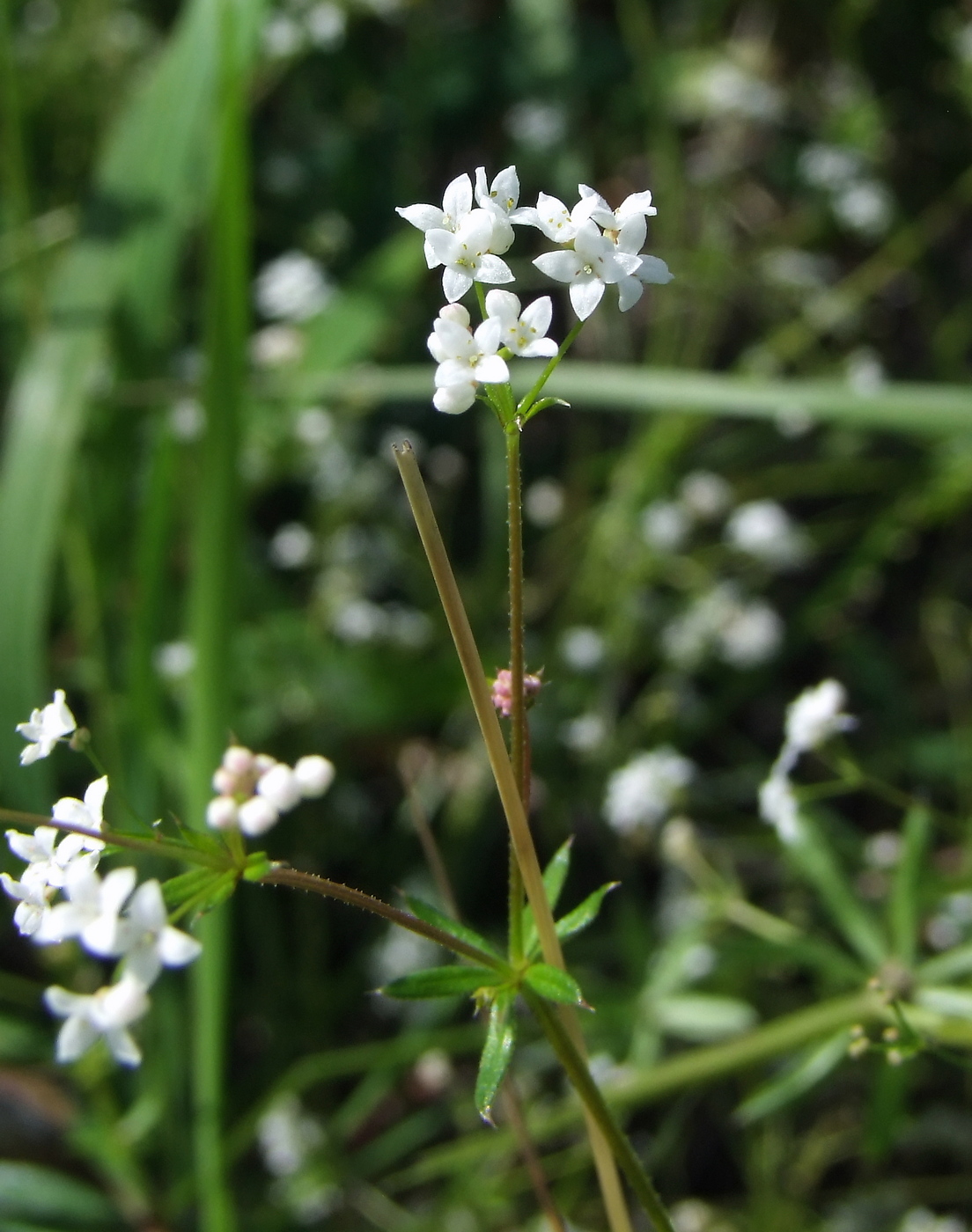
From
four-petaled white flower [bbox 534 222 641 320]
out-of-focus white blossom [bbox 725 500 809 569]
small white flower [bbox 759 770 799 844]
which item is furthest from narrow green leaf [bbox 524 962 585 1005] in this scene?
out-of-focus white blossom [bbox 725 500 809 569]

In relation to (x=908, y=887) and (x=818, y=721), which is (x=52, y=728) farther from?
(x=908, y=887)

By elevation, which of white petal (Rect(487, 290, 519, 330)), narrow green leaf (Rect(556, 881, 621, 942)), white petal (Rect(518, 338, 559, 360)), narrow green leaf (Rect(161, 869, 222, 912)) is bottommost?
narrow green leaf (Rect(161, 869, 222, 912))

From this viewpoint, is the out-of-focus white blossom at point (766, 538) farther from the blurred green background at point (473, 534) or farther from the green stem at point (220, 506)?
the green stem at point (220, 506)

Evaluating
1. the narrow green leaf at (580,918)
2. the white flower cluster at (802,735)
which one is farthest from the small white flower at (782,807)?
the narrow green leaf at (580,918)

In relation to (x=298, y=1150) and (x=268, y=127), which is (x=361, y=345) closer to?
(x=268, y=127)

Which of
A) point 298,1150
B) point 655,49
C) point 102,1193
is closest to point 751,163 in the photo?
point 655,49

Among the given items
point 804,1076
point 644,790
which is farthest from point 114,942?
point 644,790

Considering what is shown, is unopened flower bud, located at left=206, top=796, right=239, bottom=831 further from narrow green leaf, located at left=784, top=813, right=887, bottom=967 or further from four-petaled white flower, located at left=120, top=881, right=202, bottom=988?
narrow green leaf, located at left=784, top=813, right=887, bottom=967
